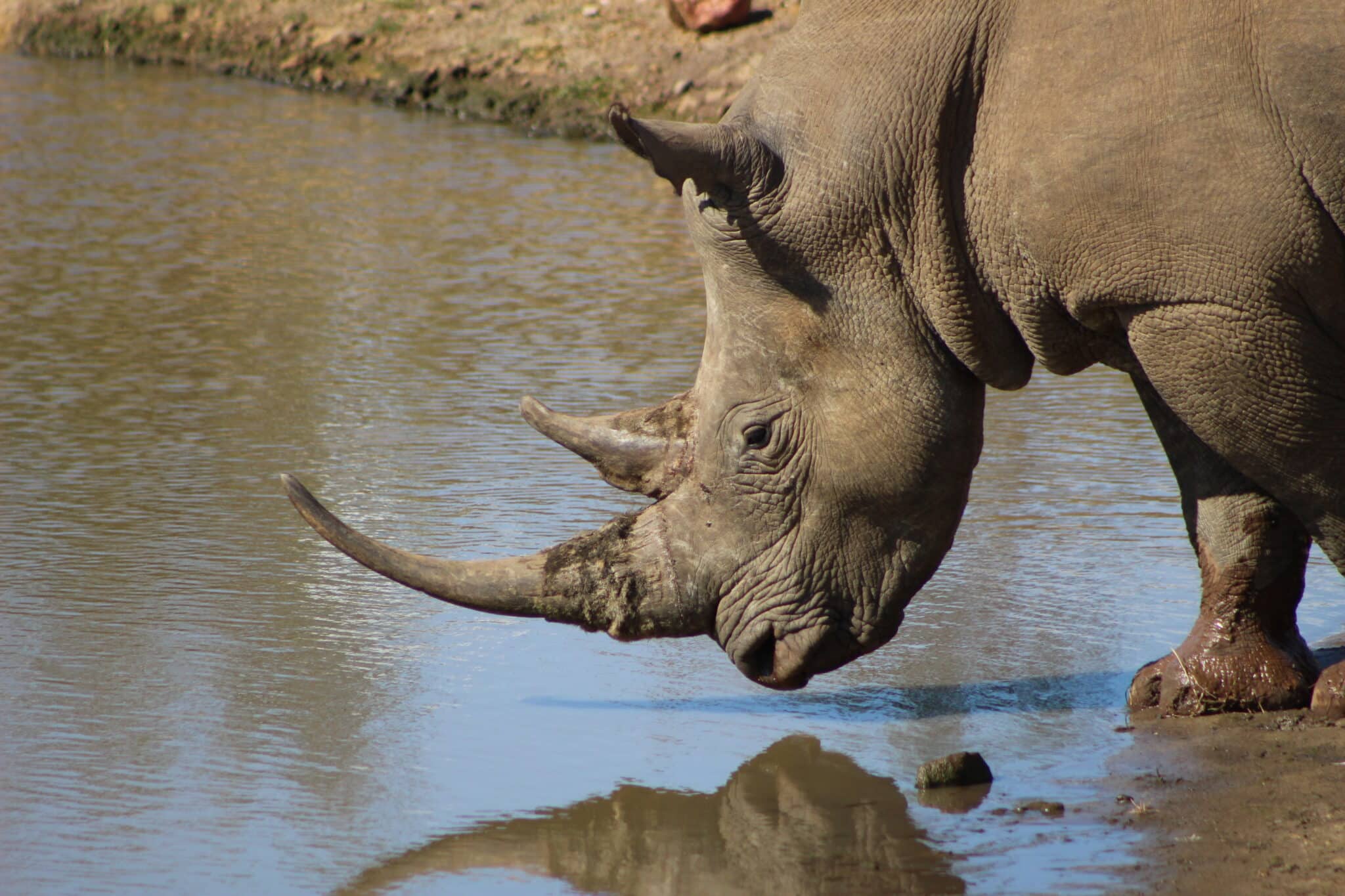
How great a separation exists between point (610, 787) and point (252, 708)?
3.40 ft

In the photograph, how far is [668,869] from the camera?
4023mm

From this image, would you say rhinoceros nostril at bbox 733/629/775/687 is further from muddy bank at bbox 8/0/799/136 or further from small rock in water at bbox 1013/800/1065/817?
muddy bank at bbox 8/0/799/136

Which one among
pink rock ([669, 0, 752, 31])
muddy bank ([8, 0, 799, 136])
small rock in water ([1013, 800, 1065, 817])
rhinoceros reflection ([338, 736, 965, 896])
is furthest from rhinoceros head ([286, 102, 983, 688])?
pink rock ([669, 0, 752, 31])

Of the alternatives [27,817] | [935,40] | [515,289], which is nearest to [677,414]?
[935,40]

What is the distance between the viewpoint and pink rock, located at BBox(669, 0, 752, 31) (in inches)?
720

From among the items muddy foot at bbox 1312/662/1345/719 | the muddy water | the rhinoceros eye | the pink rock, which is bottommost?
the muddy water

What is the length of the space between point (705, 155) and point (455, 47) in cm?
A: 1581

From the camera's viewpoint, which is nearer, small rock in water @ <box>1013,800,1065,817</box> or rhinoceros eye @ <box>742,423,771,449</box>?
small rock in water @ <box>1013,800,1065,817</box>

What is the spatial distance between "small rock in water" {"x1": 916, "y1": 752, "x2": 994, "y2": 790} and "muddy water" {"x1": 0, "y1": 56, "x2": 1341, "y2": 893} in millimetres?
71

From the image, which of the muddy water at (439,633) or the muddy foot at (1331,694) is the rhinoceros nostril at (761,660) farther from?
the muddy foot at (1331,694)

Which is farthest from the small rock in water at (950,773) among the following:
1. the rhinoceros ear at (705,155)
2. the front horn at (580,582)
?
the rhinoceros ear at (705,155)

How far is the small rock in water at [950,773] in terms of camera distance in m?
4.41

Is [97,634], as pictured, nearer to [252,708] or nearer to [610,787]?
[252,708]

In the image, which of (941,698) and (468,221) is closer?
(941,698)
